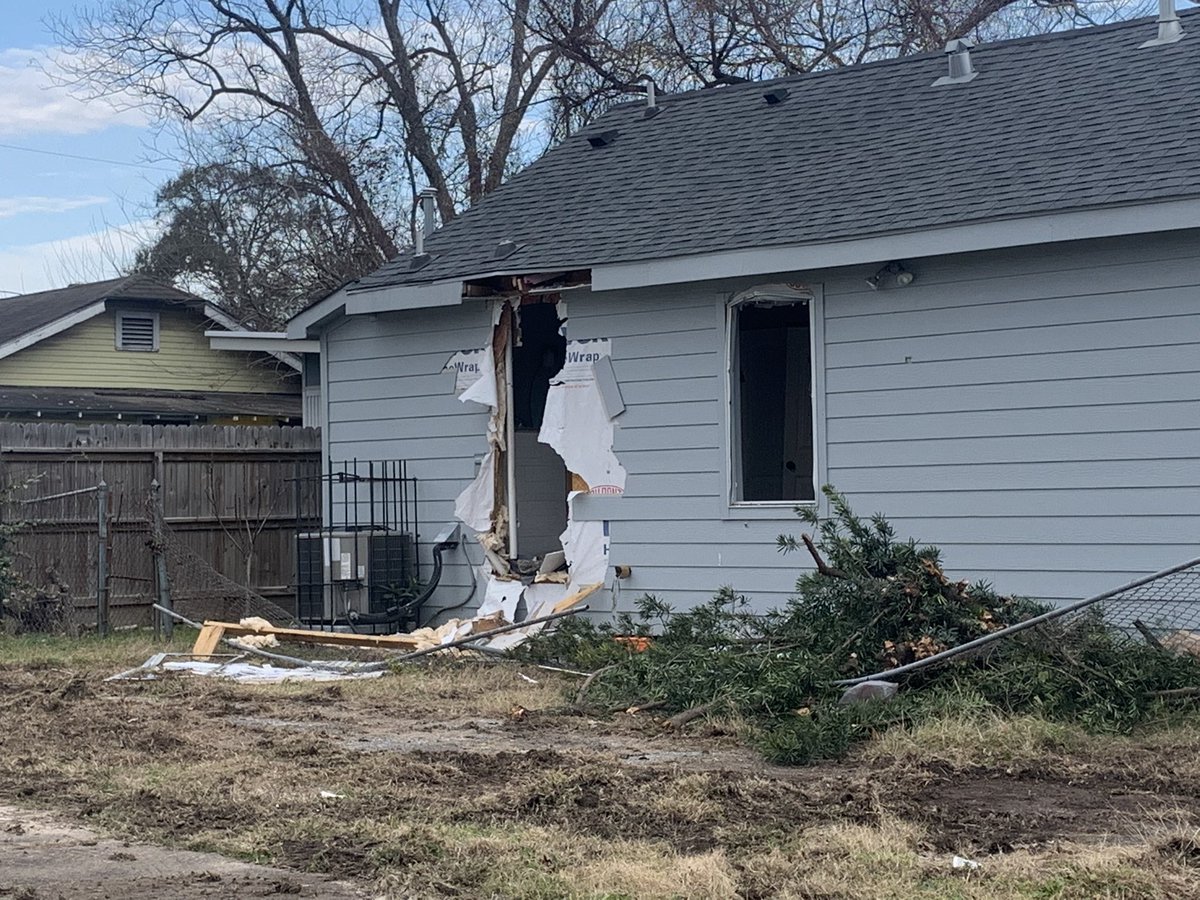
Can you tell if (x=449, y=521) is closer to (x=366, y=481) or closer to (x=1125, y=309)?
(x=366, y=481)

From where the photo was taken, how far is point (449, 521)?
43.2 ft

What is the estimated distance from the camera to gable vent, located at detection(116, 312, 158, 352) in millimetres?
27750

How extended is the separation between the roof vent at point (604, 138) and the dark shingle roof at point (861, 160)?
0.23ft

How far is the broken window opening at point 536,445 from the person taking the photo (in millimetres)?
14023

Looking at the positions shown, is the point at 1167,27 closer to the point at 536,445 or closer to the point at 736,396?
the point at 736,396

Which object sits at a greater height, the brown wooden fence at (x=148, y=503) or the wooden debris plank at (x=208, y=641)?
the brown wooden fence at (x=148, y=503)

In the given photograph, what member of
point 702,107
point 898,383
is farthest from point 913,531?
point 702,107

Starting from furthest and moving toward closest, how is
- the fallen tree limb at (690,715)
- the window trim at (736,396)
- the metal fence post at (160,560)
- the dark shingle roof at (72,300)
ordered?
the dark shingle roof at (72,300)
the metal fence post at (160,560)
the window trim at (736,396)
the fallen tree limb at (690,715)

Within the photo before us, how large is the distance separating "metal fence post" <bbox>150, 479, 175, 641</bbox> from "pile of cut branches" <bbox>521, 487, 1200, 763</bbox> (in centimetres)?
540

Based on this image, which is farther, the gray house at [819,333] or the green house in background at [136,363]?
the green house in background at [136,363]

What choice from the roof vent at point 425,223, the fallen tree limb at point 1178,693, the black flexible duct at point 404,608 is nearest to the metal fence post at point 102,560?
the black flexible duct at point 404,608

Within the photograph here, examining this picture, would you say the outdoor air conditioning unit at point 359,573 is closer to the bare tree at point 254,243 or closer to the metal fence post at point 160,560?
the metal fence post at point 160,560

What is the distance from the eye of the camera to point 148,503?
14578mm

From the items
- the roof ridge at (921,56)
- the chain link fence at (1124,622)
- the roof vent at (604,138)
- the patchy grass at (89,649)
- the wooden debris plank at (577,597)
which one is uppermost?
the roof ridge at (921,56)
